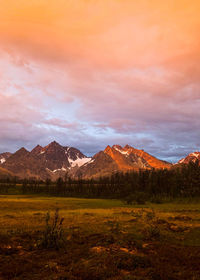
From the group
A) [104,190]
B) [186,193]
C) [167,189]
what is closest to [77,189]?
[104,190]

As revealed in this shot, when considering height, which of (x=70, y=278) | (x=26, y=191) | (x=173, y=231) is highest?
(x=70, y=278)

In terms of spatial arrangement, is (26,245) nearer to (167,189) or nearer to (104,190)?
(167,189)

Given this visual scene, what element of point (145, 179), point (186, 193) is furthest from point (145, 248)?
point (145, 179)

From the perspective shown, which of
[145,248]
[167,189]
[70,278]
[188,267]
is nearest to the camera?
[70,278]

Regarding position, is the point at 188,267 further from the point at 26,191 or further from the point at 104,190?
the point at 26,191

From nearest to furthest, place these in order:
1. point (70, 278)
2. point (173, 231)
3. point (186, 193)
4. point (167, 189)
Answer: point (70, 278) → point (173, 231) → point (186, 193) → point (167, 189)

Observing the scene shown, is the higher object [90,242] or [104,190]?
[90,242]

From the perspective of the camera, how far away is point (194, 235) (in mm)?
24047

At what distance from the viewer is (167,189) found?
140 metres

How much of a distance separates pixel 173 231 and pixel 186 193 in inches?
4239

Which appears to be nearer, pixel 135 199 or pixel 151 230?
pixel 151 230

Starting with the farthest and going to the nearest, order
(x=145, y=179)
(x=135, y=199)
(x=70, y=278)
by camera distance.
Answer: (x=145, y=179), (x=135, y=199), (x=70, y=278)

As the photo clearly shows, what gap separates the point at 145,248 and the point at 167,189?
431 feet

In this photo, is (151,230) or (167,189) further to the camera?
(167,189)
